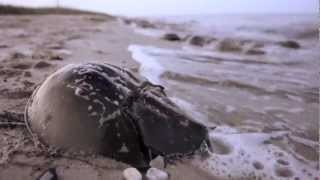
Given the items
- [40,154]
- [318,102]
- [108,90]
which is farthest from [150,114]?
[318,102]

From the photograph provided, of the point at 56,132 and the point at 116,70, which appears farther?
the point at 116,70

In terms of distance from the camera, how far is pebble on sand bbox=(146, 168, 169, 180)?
181 centimetres

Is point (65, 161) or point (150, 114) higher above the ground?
point (150, 114)

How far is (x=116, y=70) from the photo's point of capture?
2.22 meters

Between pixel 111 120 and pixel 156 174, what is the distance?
38 cm

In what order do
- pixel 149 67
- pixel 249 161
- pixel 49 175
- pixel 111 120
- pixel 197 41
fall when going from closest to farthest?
pixel 49 175 → pixel 111 120 → pixel 249 161 → pixel 149 67 → pixel 197 41

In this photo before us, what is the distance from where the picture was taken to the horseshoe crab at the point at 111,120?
1.91m

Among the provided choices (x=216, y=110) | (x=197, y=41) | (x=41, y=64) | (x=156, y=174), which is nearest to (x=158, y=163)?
(x=156, y=174)

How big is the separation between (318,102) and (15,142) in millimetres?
2782

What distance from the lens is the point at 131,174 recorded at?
1794mm

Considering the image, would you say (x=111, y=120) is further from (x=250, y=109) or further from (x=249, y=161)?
(x=250, y=109)

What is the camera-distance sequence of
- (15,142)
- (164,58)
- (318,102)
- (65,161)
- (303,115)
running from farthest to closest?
1. (164,58)
2. (318,102)
3. (303,115)
4. (15,142)
5. (65,161)

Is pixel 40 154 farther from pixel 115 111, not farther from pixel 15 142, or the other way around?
pixel 115 111

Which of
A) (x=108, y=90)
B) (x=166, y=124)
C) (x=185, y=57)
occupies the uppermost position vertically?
(x=108, y=90)
